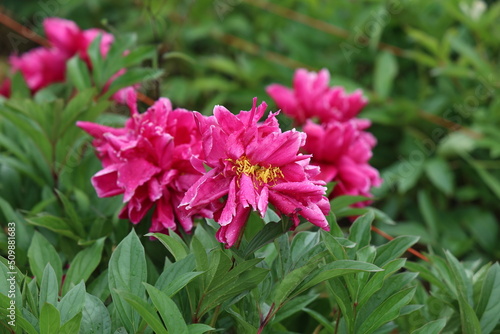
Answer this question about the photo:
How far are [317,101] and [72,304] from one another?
2.71ft

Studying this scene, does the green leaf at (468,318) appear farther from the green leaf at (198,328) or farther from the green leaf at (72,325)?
the green leaf at (72,325)

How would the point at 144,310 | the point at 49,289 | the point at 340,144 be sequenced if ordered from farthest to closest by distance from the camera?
the point at 340,144
the point at 49,289
the point at 144,310

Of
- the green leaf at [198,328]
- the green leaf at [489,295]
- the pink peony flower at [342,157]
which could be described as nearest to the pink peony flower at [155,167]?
the green leaf at [198,328]

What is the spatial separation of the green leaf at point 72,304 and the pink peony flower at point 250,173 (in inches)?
7.1

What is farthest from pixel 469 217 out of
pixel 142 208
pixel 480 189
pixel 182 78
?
pixel 142 208

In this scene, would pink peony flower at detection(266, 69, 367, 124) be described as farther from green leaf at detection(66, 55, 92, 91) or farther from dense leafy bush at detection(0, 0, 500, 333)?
green leaf at detection(66, 55, 92, 91)

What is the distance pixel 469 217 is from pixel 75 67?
1288 millimetres

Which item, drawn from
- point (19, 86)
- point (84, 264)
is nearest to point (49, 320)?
point (84, 264)

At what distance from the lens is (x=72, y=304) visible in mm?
854

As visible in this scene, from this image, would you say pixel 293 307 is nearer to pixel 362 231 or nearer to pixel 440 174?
pixel 362 231

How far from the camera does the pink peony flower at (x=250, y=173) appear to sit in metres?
0.84

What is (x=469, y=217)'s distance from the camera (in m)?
2.05

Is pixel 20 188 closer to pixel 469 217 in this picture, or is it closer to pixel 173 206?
pixel 173 206

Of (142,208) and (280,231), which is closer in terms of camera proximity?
(280,231)
